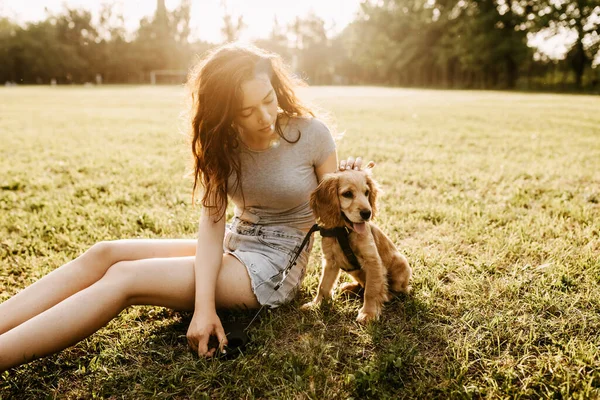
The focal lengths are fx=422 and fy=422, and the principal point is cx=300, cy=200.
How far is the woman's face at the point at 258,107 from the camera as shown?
2.72 m

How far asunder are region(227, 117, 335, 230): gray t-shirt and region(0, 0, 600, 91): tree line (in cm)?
4471

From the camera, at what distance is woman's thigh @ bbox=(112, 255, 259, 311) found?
2.54 meters

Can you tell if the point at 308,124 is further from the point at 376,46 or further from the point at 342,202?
the point at 376,46

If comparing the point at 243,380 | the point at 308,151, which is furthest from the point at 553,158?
the point at 243,380

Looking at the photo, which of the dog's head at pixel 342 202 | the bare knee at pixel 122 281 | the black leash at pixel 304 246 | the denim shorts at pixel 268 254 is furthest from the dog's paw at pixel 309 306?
the bare knee at pixel 122 281

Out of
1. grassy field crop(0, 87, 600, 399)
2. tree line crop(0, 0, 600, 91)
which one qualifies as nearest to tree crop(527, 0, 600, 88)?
tree line crop(0, 0, 600, 91)

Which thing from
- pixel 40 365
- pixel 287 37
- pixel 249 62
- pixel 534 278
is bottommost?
pixel 40 365

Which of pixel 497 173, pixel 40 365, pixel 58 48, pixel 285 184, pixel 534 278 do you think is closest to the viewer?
pixel 40 365

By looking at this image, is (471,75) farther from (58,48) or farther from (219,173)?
(58,48)

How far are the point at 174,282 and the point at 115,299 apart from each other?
0.35m

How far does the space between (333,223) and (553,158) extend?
6250mm

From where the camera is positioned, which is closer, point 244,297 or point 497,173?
point 244,297

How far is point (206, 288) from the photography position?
2592mm

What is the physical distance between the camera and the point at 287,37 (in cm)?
7981
